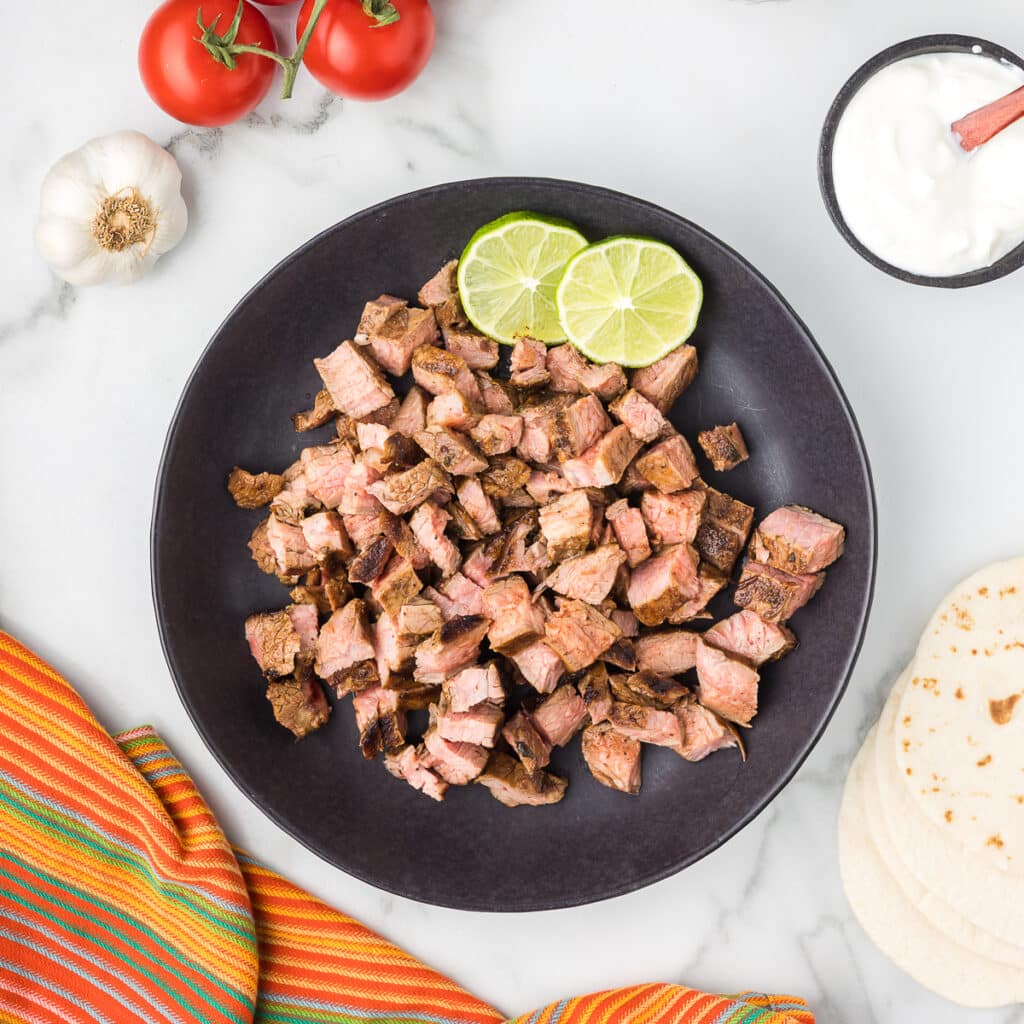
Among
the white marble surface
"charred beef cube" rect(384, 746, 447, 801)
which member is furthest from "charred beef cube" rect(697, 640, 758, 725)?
"charred beef cube" rect(384, 746, 447, 801)

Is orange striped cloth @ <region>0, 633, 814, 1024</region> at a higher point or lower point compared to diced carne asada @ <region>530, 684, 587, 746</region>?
lower

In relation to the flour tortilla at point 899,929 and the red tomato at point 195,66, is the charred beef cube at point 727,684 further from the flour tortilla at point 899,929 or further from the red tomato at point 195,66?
the red tomato at point 195,66

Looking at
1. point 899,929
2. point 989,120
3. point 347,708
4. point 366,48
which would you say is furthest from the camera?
point 347,708

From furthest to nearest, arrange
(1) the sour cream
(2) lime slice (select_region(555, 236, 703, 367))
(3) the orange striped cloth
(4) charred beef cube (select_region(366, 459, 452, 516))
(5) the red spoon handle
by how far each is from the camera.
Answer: (3) the orange striped cloth
(4) charred beef cube (select_region(366, 459, 452, 516))
(2) lime slice (select_region(555, 236, 703, 367))
(1) the sour cream
(5) the red spoon handle

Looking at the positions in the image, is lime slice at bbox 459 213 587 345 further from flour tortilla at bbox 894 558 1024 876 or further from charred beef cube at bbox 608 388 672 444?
flour tortilla at bbox 894 558 1024 876

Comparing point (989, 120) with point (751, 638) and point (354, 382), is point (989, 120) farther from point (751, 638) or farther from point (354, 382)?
point (354, 382)

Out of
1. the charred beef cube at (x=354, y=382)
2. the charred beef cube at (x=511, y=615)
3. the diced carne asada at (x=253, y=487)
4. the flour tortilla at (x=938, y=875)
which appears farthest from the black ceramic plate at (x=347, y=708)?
the charred beef cube at (x=511, y=615)

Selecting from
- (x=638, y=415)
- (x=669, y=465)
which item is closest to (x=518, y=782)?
(x=669, y=465)
